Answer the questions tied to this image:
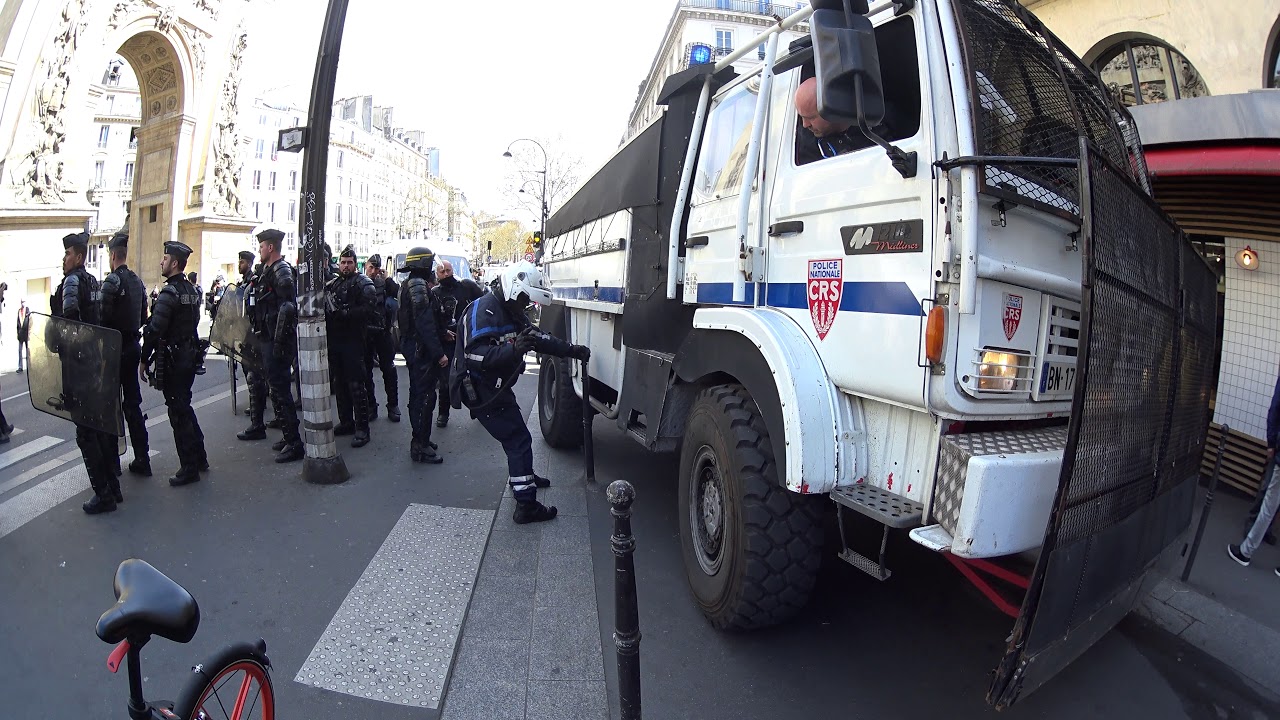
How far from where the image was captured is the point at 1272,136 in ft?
13.6

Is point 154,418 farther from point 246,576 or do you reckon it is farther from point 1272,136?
point 1272,136

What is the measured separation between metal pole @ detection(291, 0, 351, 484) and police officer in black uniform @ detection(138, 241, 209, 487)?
33.8 inches

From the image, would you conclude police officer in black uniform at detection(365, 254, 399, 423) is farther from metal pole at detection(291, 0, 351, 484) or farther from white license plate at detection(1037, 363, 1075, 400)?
white license plate at detection(1037, 363, 1075, 400)

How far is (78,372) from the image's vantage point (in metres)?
4.58

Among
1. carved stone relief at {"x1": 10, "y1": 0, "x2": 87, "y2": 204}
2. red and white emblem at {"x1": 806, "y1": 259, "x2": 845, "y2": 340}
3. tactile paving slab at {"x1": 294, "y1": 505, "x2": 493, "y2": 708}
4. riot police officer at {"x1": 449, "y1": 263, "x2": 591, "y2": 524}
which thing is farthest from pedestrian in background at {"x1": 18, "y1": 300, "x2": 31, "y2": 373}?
red and white emblem at {"x1": 806, "y1": 259, "x2": 845, "y2": 340}

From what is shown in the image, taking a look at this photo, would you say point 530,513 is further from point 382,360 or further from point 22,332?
point 22,332

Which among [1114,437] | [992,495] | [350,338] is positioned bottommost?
[992,495]

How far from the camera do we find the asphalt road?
2900 mm

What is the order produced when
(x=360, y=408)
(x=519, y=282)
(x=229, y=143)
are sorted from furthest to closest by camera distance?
(x=229, y=143) < (x=360, y=408) < (x=519, y=282)

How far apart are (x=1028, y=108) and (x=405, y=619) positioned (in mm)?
3815

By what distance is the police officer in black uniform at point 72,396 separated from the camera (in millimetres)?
4695

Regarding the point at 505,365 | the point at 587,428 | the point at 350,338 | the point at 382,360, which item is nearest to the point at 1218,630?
the point at 587,428

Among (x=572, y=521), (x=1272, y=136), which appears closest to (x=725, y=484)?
(x=572, y=521)

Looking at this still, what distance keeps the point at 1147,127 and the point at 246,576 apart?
6.85m
